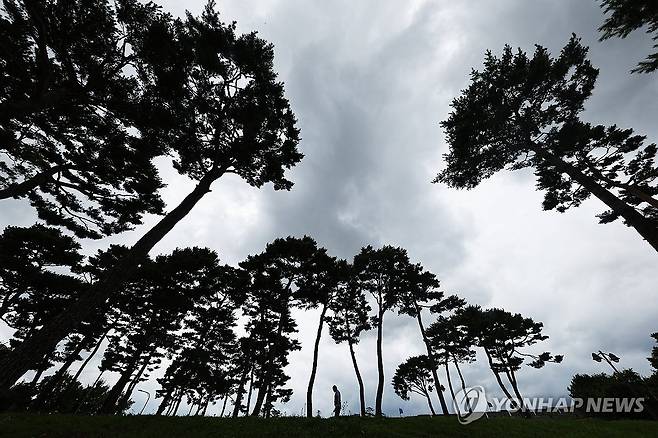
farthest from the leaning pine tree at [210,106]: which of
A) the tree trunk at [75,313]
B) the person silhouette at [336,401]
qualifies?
the person silhouette at [336,401]

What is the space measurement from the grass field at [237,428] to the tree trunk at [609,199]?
10479 mm

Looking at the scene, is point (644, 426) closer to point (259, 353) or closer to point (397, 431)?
point (397, 431)

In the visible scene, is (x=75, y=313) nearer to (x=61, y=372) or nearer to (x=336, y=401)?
(x=336, y=401)

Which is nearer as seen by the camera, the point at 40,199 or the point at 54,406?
the point at 40,199

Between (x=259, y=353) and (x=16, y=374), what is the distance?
2443cm

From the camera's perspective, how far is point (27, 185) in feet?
38.5

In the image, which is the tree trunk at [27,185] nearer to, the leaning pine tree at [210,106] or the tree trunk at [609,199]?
the leaning pine tree at [210,106]

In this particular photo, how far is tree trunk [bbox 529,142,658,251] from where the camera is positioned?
31.4 feet

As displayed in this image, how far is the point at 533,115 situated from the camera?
14.8m

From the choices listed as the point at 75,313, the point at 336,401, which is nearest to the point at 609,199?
the point at 336,401

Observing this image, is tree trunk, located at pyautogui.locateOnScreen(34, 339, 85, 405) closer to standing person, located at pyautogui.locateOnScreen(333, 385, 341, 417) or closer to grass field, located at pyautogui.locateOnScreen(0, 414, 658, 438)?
grass field, located at pyautogui.locateOnScreen(0, 414, 658, 438)

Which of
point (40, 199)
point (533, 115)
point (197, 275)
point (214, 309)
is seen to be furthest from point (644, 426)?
point (40, 199)

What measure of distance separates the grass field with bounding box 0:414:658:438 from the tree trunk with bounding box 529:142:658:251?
10.5 meters

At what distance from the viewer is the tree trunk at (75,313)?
→ 6172mm
